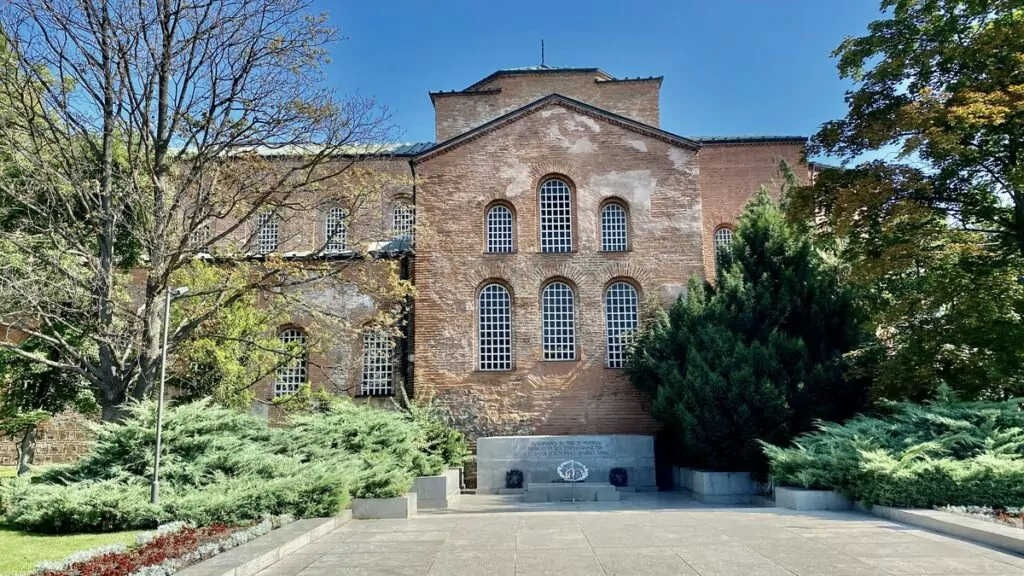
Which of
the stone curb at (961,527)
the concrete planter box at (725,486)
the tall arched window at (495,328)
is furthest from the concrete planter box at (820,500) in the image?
the tall arched window at (495,328)

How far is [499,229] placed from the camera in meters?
22.4

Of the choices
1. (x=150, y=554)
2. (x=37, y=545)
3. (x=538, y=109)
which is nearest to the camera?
(x=150, y=554)

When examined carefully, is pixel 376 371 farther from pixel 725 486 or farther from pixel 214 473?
pixel 725 486

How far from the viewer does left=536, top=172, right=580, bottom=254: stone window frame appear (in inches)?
867

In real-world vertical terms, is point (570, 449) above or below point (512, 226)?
below

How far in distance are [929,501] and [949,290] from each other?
5.79 metres

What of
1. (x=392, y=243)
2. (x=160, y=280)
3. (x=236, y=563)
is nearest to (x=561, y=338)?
(x=392, y=243)

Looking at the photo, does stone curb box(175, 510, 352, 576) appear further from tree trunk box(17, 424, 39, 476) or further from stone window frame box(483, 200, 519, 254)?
tree trunk box(17, 424, 39, 476)

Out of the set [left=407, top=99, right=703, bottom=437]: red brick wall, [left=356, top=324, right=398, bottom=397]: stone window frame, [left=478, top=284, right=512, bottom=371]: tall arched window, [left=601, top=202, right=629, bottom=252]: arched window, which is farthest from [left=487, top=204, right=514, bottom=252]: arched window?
[left=356, top=324, right=398, bottom=397]: stone window frame

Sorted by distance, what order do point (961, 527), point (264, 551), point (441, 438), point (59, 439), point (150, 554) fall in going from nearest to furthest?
point (150, 554)
point (264, 551)
point (961, 527)
point (441, 438)
point (59, 439)

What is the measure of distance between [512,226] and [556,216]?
1475 mm

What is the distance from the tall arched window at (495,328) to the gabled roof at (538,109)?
4837 mm

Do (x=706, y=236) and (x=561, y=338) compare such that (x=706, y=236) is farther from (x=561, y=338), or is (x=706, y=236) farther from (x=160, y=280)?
(x=160, y=280)

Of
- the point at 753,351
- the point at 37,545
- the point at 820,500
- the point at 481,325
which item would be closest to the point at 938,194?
the point at 753,351
